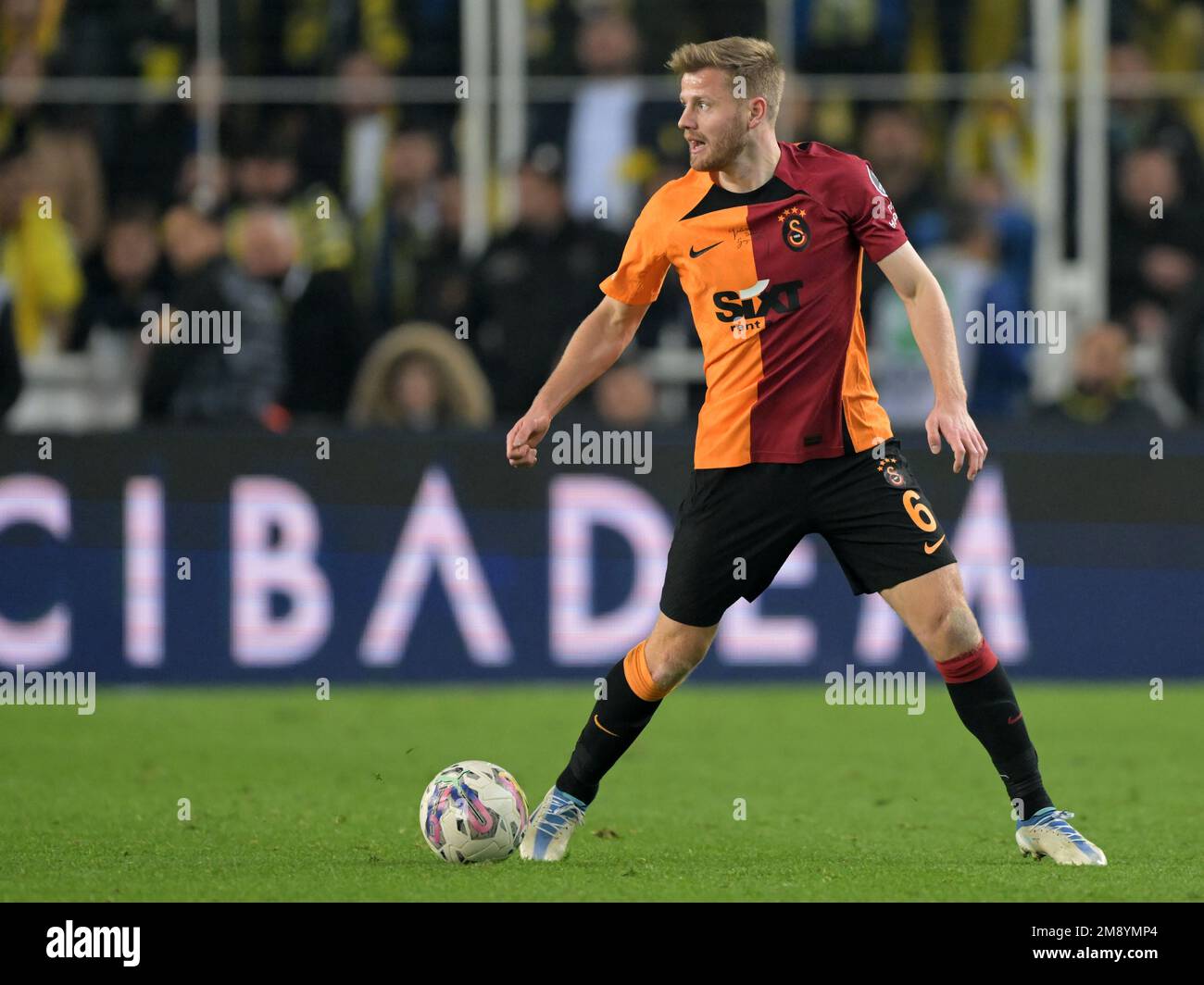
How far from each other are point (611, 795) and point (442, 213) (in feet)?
19.5

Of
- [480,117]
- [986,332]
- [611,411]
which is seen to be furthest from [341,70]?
[986,332]

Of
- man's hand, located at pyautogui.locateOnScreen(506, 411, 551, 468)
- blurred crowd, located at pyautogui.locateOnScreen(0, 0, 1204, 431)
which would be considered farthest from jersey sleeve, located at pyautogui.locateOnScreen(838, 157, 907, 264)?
blurred crowd, located at pyautogui.locateOnScreen(0, 0, 1204, 431)

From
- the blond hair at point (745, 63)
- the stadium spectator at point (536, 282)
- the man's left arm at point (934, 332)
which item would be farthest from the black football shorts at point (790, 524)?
the stadium spectator at point (536, 282)

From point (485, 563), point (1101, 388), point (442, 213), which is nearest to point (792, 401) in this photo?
point (485, 563)

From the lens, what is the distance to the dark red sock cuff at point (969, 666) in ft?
21.9

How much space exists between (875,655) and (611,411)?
2087 mm

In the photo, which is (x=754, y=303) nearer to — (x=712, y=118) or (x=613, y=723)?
(x=712, y=118)

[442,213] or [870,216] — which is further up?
[442,213]

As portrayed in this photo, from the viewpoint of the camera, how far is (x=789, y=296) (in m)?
6.68

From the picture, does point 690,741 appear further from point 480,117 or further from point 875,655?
point 480,117

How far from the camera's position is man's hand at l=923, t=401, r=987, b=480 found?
6309 mm

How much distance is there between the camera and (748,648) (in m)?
11.7

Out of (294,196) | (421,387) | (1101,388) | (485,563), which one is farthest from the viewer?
(294,196)

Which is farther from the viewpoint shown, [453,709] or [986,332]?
[986,332]
